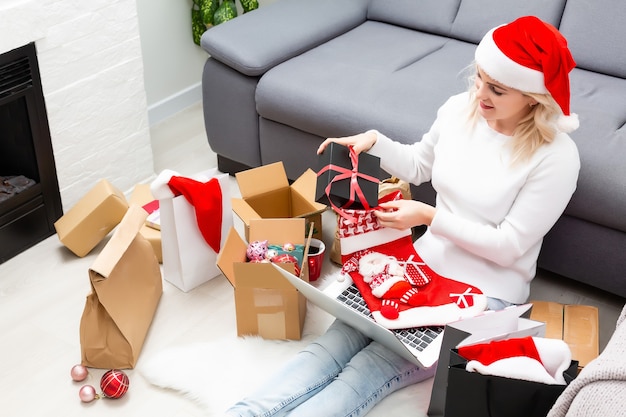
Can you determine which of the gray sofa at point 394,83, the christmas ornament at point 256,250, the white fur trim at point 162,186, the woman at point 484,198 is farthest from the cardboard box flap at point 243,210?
the woman at point 484,198

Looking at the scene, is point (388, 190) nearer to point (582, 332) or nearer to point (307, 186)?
point (307, 186)

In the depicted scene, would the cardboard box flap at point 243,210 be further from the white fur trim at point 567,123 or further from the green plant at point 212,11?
the green plant at point 212,11

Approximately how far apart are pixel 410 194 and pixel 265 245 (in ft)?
1.53

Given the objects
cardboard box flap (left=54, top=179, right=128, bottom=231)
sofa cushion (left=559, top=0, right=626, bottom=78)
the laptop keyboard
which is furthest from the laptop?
sofa cushion (left=559, top=0, right=626, bottom=78)

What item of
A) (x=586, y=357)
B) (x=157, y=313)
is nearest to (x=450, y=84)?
(x=586, y=357)

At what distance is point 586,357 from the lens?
71.2 inches

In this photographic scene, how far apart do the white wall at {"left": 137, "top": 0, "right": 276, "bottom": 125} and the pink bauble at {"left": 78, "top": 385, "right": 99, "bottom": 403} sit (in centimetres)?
157

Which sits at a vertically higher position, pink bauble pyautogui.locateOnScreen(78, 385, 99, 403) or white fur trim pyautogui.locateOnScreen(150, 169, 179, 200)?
white fur trim pyautogui.locateOnScreen(150, 169, 179, 200)

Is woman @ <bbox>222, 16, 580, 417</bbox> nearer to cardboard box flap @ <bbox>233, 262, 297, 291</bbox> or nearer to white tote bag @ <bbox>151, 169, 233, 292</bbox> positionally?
cardboard box flap @ <bbox>233, 262, 297, 291</bbox>

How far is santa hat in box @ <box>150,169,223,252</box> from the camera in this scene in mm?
2100

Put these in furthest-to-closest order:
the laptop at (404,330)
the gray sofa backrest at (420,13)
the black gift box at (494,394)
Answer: the gray sofa backrest at (420,13) → the laptop at (404,330) → the black gift box at (494,394)

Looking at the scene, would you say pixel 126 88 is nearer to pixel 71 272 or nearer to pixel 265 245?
pixel 71 272

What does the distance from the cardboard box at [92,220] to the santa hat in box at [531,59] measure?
1257mm

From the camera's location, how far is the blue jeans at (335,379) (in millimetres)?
1718
